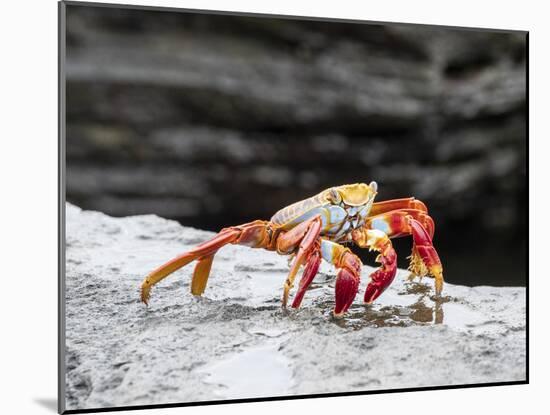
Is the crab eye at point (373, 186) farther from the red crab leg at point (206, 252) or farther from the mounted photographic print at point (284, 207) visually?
the red crab leg at point (206, 252)

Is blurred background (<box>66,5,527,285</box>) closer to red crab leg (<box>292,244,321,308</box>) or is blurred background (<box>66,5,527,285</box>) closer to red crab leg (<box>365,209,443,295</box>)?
red crab leg (<box>365,209,443,295</box>)

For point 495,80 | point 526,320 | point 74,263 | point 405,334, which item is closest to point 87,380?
point 74,263

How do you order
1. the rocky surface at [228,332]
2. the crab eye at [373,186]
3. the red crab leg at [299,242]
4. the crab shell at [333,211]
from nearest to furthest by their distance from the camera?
1. the rocky surface at [228,332]
2. the red crab leg at [299,242]
3. the crab shell at [333,211]
4. the crab eye at [373,186]

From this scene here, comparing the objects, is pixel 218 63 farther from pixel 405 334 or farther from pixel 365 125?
pixel 405 334

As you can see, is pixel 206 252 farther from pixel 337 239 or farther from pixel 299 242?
pixel 337 239

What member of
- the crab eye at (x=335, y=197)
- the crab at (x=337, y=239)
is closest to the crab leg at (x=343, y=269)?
the crab at (x=337, y=239)

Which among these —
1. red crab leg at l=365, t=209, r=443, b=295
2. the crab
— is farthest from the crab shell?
red crab leg at l=365, t=209, r=443, b=295
